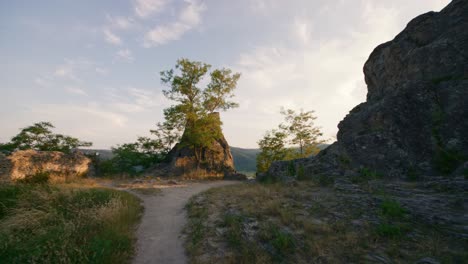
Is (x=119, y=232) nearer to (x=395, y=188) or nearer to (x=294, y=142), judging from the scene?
(x=395, y=188)

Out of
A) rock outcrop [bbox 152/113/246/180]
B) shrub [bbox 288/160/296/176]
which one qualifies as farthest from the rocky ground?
rock outcrop [bbox 152/113/246/180]

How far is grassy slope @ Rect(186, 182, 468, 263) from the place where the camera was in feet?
13.6

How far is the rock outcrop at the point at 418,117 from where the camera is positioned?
988 cm

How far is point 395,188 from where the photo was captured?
801 cm

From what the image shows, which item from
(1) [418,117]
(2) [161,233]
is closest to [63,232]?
(2) [161,233]

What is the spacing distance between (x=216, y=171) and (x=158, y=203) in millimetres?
18093

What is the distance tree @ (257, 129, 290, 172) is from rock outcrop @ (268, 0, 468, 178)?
1347 cm

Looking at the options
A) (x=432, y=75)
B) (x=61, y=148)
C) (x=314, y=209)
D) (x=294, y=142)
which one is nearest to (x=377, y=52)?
(x=432, y=75)

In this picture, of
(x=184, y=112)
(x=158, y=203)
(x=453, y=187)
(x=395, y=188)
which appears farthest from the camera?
(x=184, y=112)

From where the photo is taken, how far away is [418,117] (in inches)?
451

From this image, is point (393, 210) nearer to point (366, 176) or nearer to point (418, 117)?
point (366, 176)

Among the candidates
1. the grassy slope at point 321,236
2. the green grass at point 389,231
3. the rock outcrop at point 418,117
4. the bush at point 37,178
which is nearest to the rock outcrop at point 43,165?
the bush at point 37,178

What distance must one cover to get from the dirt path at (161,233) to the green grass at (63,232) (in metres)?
0.38

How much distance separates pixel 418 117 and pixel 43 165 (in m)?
30.1
